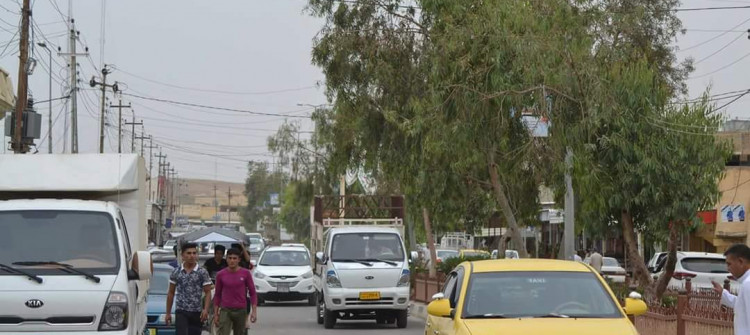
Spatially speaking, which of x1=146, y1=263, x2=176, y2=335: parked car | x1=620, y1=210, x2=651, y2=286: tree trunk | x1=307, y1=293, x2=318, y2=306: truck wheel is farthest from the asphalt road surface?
x1=620, y1=210, x2=651, y2=286: tree trunk

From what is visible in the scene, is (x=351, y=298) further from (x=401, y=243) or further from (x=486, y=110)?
(x=486, y=110)

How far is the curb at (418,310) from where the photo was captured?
1159 inches

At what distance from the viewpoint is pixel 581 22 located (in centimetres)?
2211

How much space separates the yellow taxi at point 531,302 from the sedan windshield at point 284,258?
22764 mm

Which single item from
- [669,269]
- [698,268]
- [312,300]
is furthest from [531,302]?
[312,300]

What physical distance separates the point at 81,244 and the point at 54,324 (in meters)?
1.11

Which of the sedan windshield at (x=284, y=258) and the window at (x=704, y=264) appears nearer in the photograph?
the window at (x=704, y=264)

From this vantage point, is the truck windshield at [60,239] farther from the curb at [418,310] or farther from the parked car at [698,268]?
the parked car at [698,268]

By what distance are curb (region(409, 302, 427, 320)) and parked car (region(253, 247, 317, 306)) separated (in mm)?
3478

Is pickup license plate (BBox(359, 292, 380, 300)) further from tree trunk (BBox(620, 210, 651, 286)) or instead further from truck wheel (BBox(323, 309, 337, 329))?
tree trunk (BBox(620, 210, 651, 286))

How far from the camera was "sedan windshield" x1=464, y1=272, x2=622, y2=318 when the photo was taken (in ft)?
35.5

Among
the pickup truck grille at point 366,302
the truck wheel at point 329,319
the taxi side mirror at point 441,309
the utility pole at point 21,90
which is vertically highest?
the utility pole at point 21,90

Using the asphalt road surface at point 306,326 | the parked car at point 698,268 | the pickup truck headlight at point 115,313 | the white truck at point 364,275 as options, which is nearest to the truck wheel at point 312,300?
the asphalt road surface at point 306,326

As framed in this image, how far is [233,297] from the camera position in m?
15.4
